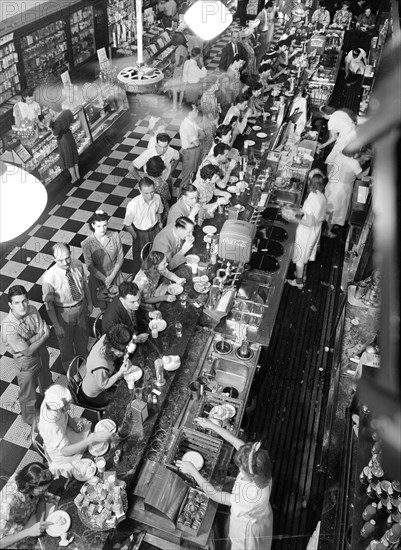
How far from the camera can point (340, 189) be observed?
704cm

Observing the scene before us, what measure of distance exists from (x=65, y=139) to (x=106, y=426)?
5459mm

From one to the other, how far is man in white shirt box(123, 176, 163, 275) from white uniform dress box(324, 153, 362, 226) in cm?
254

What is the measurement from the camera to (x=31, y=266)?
680 cm

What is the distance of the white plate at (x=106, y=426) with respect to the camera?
145 inches

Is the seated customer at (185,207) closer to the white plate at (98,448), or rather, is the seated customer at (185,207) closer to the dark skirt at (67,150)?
the white plate at (98,448)

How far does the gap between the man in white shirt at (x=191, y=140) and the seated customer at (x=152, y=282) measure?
120 inches

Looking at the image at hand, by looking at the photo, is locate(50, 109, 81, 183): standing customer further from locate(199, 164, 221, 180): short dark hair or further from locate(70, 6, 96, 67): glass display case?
locate(70, 6, 96, 67): glass display case

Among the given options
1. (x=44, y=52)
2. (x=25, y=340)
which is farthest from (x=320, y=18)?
(x=25, y=340)

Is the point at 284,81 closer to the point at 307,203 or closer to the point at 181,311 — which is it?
the point at 307,203

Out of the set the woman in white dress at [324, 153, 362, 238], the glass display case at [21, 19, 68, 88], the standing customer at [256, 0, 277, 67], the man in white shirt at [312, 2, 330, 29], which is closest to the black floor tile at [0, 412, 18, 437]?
the woman in white dress at [324, 153, 362, 238]

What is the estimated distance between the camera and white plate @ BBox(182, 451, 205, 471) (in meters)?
3.71

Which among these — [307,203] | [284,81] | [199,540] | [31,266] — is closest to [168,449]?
[199,540]

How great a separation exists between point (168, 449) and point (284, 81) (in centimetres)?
781

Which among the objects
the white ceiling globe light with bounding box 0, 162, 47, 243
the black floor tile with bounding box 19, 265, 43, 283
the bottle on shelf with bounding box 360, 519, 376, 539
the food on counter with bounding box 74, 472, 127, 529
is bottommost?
the black floor tile with bounding box 19, 265, 43, 283
